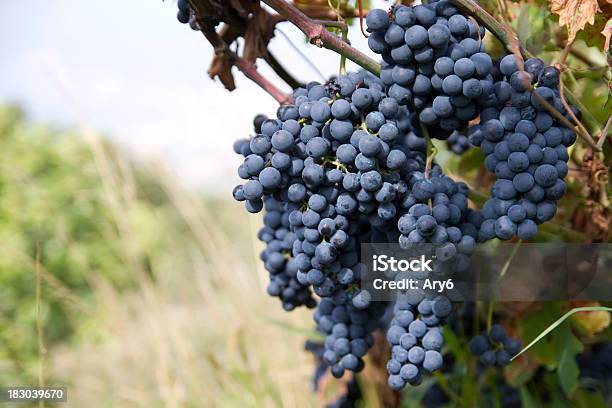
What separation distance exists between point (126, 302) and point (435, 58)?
2.67 m

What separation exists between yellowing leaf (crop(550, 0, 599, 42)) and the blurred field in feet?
2.95

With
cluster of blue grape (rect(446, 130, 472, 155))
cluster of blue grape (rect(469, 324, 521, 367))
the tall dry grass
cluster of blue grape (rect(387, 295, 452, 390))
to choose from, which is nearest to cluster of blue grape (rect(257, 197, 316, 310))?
cluster of blue grape (rect(387, 295, 452, 390))

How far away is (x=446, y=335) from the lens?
1.12m

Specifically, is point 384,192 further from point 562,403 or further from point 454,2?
point 562,403

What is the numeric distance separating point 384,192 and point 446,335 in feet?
1.71

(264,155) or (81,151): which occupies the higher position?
(81,151)

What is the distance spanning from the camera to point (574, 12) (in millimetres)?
764

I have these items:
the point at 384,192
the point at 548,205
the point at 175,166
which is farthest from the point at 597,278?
the point at 175,166

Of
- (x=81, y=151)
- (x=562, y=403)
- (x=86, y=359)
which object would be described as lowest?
(x=562, y=403)

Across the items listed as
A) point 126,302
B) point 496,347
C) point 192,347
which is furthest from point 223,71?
point 126,302

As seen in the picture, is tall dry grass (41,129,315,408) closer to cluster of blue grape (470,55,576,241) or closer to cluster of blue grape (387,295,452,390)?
cluster of blue grape (387,295,452,390)

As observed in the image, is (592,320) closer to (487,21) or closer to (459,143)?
(459,143)

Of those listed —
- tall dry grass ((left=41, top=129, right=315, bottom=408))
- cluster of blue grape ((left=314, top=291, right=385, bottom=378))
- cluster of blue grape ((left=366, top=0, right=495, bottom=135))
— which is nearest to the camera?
cluster of blue grape ((left=366, top=0, right=495, bottom=135))

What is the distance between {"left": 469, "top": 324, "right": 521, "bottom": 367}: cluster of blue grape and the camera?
36.9 inches
